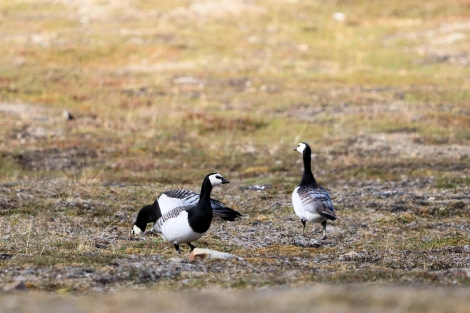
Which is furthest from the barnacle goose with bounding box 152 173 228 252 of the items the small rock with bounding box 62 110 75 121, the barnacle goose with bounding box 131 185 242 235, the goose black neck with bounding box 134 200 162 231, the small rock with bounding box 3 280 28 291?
the small rock with bounding box 62 110 75 121

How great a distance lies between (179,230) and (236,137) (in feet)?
80.6

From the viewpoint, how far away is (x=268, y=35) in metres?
74.6

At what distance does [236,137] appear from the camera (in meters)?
40.3

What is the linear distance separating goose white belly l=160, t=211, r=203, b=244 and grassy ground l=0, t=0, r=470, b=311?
599mm

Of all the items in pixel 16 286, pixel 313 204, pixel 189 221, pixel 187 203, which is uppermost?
pixel 16 286

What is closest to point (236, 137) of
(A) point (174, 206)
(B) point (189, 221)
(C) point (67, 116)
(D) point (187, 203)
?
(C) point (67, 116)

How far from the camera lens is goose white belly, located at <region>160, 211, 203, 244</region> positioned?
15844 mm

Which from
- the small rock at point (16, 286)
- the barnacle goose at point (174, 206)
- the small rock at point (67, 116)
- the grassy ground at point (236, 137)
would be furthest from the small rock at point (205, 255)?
the small rock at point (67, 116)

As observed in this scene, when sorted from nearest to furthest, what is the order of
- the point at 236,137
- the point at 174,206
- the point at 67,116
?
the point at 174,206
the point at 236,137
the point at 67,116

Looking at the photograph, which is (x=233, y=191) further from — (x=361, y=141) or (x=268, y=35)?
(x=268, y=35)

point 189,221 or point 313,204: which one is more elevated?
point 189,221

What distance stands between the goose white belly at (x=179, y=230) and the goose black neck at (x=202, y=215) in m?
0.12

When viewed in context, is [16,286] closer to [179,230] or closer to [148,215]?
[179,230]

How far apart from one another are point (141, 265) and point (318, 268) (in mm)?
3412
